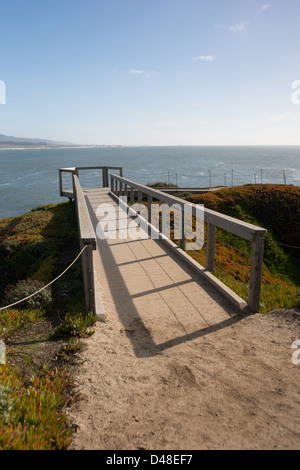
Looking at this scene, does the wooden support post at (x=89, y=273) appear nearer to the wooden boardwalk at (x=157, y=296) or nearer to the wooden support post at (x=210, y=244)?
the wooden boardwalk at (x=157, y=296)

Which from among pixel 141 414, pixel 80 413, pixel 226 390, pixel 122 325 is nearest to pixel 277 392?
pixel 226 390

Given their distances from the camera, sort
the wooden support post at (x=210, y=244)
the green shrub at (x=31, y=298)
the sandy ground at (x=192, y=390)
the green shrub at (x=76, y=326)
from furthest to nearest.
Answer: the wooden support post at (x=210, y=244), the green shrub at (x=31, y=298), the green shrub at (x=76, y=326), the sandy ground at (x=192, y=390)

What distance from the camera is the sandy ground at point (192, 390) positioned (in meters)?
2.41

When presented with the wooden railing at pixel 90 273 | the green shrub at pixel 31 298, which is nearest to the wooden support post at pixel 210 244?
the wooden railing at pixel 90 273

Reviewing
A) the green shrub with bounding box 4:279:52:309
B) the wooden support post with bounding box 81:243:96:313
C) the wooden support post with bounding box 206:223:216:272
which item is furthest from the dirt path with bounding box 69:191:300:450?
the green shrub with bounding box 4:279:52:309

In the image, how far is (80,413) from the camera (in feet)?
8.75

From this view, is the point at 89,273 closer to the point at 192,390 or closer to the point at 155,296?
the point at 155,296

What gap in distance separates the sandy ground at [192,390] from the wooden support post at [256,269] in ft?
1.19

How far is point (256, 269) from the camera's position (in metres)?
4.30

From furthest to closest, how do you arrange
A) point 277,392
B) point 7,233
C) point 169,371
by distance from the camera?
point 7,233, point 169,371, point 277,392

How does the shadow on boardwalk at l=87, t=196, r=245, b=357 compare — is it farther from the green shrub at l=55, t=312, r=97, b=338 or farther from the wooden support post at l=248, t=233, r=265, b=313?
the green shrub at l=55, t=312, r=97, b=338

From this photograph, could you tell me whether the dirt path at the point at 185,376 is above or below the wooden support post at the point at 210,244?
below

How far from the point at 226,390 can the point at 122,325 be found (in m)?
1.64
